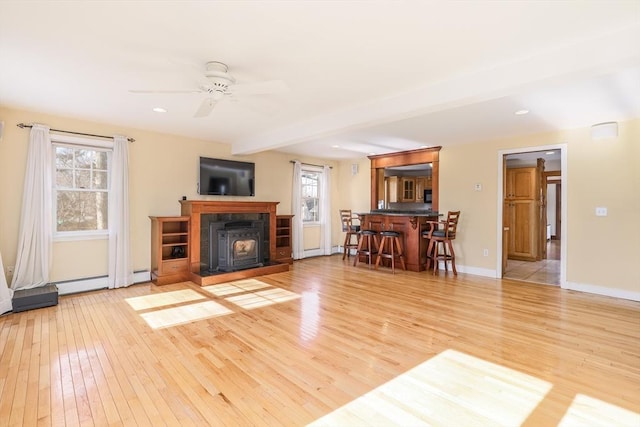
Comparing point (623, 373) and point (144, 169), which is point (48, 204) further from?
point (623, 373)

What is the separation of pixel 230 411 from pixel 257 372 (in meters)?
0.44

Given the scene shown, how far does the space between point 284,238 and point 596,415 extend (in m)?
5.46

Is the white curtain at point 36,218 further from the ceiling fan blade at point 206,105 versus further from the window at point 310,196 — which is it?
the window at point 310,196

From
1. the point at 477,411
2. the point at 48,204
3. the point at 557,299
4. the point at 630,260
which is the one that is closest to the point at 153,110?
the point at 48,204

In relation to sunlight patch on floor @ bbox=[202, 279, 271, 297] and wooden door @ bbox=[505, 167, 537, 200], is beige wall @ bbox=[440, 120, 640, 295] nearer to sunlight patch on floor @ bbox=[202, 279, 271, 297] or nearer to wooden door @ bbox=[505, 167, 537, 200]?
wooden door @ bbox=[505, 167, 537, 200]

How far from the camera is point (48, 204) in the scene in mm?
4062

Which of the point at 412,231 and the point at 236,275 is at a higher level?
the point at 412,231

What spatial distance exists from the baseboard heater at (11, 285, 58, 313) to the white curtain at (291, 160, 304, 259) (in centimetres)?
418

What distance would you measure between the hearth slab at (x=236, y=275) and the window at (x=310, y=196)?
1871 mm

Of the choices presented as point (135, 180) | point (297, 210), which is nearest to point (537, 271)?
point (297, 210)

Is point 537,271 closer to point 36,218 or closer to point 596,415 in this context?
point 596,415

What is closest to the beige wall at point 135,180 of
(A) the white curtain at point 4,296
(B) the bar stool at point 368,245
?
(A) the white curtain at point 4,296

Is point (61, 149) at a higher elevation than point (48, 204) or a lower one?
higher

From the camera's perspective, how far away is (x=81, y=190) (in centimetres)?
445
